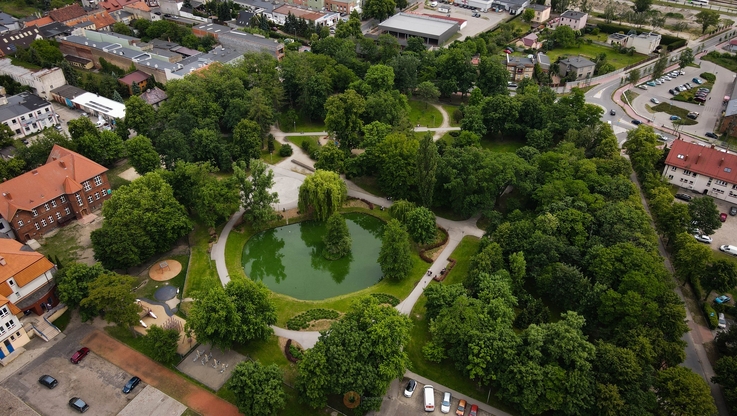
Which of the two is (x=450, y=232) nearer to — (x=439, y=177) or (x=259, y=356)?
(x=439, y=177)

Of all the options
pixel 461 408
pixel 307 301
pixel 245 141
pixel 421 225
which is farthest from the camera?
pixel 245 141

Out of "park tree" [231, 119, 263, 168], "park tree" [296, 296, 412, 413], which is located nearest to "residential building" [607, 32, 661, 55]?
"park tree" [231, 119, 263, 168]

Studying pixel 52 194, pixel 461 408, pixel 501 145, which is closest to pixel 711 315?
pixel 461 408

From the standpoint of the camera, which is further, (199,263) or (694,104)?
(694,104)

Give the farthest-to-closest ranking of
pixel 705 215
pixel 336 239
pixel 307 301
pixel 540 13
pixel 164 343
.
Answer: pixel 540 13, pixel 336 239, pixel 705 215, pixel 307 301, pixel 164 343

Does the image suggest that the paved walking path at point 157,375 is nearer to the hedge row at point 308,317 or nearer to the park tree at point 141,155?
the hedge row at point 308,317

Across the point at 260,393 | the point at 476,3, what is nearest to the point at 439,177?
the point at 260,393

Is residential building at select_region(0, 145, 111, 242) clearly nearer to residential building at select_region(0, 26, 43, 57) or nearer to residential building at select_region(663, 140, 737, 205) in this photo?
residential building at select_region(0, 26, 43, 57)

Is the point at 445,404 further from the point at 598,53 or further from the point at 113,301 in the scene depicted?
the point at 598,53

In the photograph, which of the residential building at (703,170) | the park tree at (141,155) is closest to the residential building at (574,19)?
the residential building at (703,170)
